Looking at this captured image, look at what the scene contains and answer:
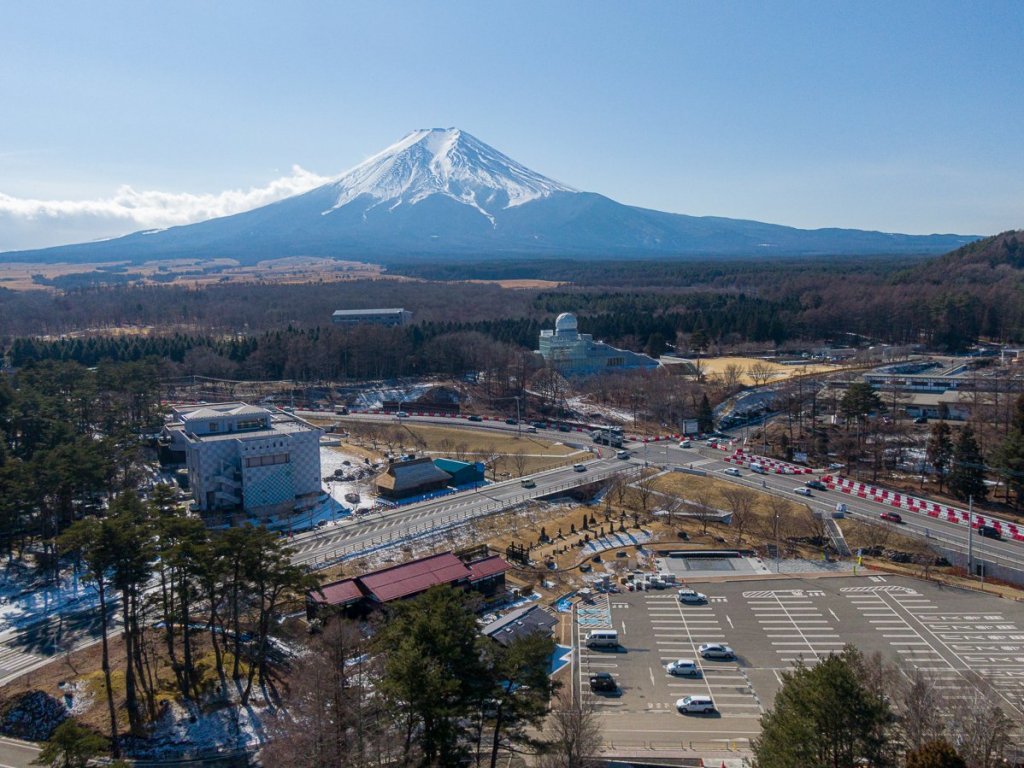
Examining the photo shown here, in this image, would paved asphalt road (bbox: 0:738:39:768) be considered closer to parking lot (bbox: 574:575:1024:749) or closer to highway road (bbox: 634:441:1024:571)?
parking lot (bbox: 574:575:1024:749)

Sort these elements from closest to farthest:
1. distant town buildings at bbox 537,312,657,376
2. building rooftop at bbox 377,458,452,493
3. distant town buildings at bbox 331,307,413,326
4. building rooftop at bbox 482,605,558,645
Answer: building rooftop at bbox 482,605,558,645, building rooftop at bbox 377,458,452,493, distant town buildings at bbox 537,312,657,376, distant town buildings at bbox 331,307,413,326

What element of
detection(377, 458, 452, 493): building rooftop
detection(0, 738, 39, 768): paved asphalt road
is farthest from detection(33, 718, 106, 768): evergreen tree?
detection(377, 458, 452, 493): building rooftop

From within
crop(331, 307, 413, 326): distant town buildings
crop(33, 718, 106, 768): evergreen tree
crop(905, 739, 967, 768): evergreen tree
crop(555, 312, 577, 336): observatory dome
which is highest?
crop(555, 312, 577, 336): observatory dome

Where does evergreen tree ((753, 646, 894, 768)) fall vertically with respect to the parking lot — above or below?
above

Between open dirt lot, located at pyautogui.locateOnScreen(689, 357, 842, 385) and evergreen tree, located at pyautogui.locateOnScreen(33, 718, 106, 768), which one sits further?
open dirt lot, located at pyautogui.locateOnScreen(689, 357, 842, 385)

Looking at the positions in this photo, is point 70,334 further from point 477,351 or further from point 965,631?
point 965,631

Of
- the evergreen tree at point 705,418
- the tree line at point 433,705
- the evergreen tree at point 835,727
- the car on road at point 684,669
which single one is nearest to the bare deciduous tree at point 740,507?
the car on road at point 684,669

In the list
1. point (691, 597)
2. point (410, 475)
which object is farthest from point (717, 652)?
point (410, 475)
